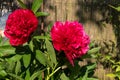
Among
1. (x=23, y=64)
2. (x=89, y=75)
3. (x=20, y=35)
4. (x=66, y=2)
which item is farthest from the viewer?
(x=66, y=2)

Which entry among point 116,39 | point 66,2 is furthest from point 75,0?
point 116,39

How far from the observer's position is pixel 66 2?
561 cm

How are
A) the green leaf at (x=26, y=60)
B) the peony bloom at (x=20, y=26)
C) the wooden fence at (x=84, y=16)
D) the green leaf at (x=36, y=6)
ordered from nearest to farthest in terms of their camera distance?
the peony bloom at (x=20, y=26)
the green leaf at (x=26, y=60)
the green leaf at (x=36, y=6)
the wooden fence at (x=84, y=16)

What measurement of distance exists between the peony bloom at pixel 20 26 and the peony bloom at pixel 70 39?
0.62ft

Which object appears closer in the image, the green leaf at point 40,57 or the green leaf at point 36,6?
the green leaf at point 40,57

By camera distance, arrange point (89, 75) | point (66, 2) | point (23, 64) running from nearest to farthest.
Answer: point (23, 64) → point (89, 75) → point (66, 2)

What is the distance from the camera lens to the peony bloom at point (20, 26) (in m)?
2.69

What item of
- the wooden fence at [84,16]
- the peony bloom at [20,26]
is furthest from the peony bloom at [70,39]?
the wooden fence at [84,16]

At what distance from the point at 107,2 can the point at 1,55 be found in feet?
9.94

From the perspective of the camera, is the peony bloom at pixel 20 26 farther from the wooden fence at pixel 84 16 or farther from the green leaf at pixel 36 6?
the wooden fence at pixel 84 16

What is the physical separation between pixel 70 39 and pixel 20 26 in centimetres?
39

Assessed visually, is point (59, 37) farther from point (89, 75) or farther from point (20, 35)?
point (89, 75)

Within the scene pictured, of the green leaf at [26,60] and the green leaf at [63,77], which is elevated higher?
the green leaf at [26,60]

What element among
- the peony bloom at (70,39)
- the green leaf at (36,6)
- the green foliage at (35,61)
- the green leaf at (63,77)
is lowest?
the green leaf at (63,77)
